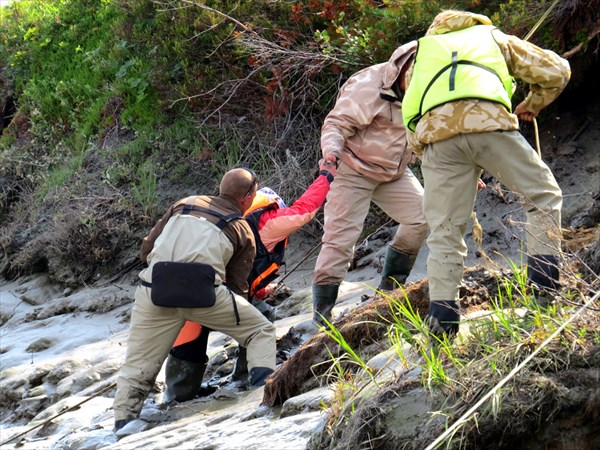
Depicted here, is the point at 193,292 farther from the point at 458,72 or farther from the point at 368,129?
the point at 458,72

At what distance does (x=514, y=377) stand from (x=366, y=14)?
251 inches

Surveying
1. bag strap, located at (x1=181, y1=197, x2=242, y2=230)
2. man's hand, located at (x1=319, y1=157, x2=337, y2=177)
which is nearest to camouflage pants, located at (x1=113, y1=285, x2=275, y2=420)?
bag strap, located at (x1=181, y1=197, x2=242, y2=230)

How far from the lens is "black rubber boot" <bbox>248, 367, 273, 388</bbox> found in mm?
6582

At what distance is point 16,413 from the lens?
26.6 ft

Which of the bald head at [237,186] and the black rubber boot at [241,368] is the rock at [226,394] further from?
the bald head at [237,186]

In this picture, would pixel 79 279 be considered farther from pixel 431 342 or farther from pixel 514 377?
pixel 514 377

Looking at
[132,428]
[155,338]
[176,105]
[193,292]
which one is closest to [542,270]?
[193,292]

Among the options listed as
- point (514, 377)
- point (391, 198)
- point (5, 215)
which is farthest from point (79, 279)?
point (514, 377)

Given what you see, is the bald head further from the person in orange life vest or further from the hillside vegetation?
the hillside vegetation

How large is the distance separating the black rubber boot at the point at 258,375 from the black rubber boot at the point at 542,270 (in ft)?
7.37

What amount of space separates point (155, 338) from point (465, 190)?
99.2 inches

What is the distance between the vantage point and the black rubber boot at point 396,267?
7.20 meters

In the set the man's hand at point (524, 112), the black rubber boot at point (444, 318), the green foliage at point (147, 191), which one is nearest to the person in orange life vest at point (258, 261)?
the man's hand at point (524, 112)

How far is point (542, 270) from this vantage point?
4754 millimetres
